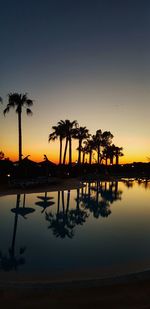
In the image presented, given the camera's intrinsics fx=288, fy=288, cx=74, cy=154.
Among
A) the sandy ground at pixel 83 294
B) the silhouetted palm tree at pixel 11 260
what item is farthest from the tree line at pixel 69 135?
the sandy ground at pixel 83 294

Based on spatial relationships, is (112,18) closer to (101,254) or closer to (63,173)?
(101,254)

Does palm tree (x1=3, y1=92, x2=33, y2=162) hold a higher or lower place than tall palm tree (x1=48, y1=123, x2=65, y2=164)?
higher

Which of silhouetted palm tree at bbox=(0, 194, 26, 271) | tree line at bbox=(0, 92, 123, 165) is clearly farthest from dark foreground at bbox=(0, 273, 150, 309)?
tree line at bbox=(0, 92, 123, 165)

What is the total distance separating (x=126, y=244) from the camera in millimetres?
11398

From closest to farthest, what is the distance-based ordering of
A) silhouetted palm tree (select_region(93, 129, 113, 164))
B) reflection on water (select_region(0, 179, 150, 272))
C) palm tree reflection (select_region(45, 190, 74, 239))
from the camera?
reflection on water (select_region(0, 179, 150, 272)) < palm tree reflection (select_region(45, 190, 74, 239)) < silhouetted palm tree (select_region(93, 129, 113, 164))

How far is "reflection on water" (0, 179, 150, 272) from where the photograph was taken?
370 inches

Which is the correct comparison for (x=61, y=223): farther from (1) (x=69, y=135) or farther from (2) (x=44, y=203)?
(1) (x=69, y=135)

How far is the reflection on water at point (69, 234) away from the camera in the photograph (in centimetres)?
939

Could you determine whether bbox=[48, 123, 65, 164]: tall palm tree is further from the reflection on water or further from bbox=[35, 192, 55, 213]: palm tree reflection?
the reflection on water

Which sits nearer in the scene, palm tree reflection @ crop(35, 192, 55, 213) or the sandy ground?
the sandy ground

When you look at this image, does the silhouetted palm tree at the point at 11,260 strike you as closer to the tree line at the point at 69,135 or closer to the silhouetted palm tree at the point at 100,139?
the tree line at the point at 69,135

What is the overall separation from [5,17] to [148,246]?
1991 cm

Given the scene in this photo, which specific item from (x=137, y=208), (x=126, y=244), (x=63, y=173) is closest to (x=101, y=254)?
(x=126, y=244)

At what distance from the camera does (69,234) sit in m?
13.1
